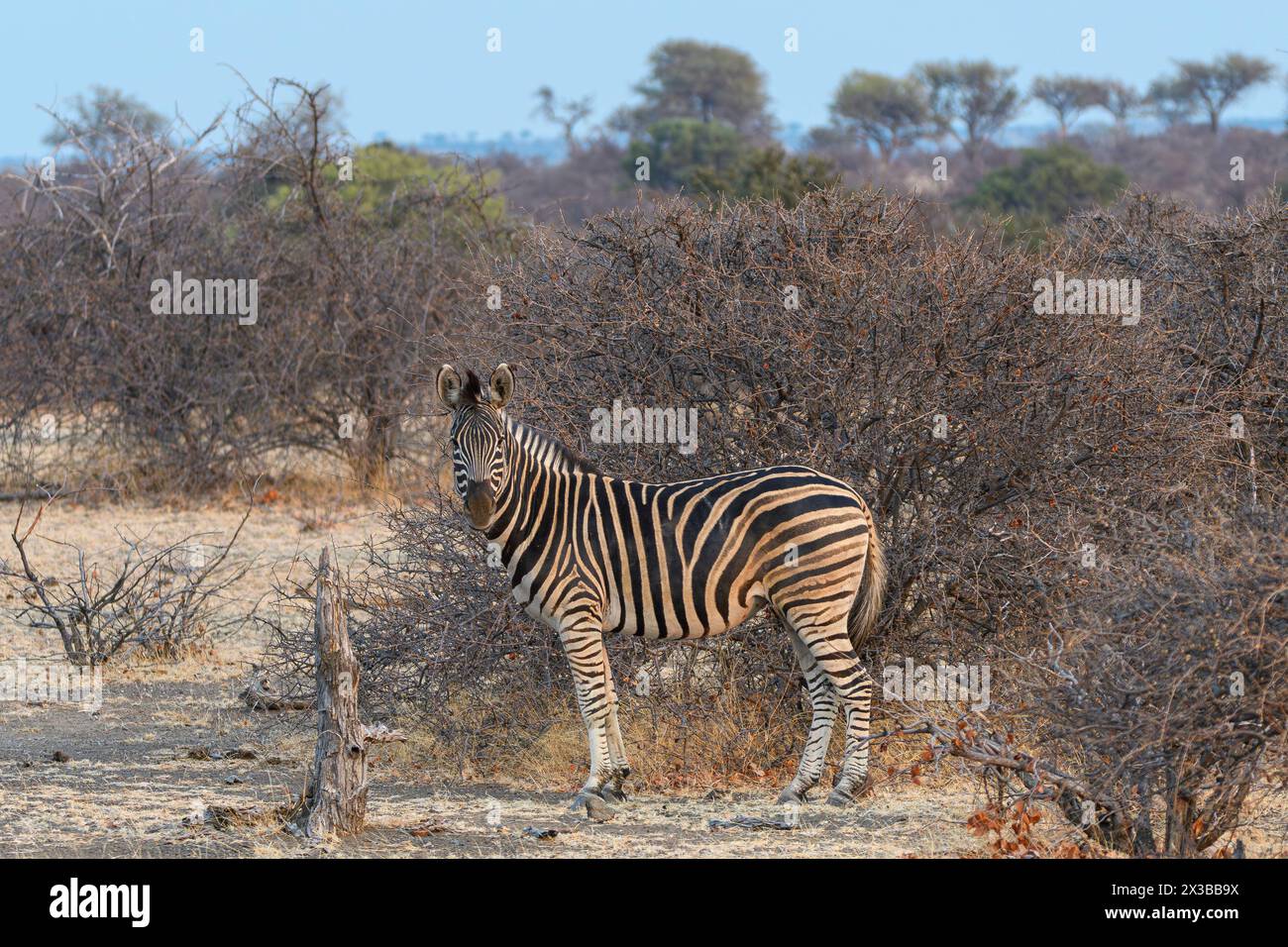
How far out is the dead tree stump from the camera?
6527 mm

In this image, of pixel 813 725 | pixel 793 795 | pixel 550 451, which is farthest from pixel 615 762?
pixel 550 451

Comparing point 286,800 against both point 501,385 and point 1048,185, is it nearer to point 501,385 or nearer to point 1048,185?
point 501,385

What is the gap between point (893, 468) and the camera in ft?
25.4

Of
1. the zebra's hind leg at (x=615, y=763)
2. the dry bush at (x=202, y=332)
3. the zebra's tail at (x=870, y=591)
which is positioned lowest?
the zebra's hind leg at (x=615, y=763)

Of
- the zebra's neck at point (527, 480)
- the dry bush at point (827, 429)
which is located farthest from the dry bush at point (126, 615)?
the zebra's neck at point (527, 480)

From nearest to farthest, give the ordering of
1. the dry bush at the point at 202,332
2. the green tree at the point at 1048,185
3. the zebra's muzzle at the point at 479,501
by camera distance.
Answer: the zebra's muzzle at the point at 479,501 → the dry bush at the point at 202,332 → the green tree at the point at 1048,185

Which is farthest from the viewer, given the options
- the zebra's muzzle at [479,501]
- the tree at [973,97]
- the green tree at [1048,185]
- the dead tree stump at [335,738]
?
the tree at [973,97]

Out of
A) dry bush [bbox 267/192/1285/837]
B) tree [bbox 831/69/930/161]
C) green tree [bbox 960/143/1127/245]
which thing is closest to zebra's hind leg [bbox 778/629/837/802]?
dry bush [bbox 267/192/1285/837]

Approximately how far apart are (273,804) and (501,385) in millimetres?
2040

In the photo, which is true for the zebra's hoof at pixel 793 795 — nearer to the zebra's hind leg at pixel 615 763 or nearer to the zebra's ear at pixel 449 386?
the zebra's hind leg at pixel 615 763

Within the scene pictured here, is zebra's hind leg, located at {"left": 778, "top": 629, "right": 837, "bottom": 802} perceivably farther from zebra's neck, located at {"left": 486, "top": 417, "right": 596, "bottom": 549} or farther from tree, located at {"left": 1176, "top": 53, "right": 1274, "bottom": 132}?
tree, located at {"left": 1176, "top": 53, "right": 1274, "bottom": 132}

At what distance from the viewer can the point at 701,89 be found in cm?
6038

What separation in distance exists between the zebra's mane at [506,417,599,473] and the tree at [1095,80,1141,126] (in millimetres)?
59271

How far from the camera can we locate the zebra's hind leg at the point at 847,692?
273 inches
